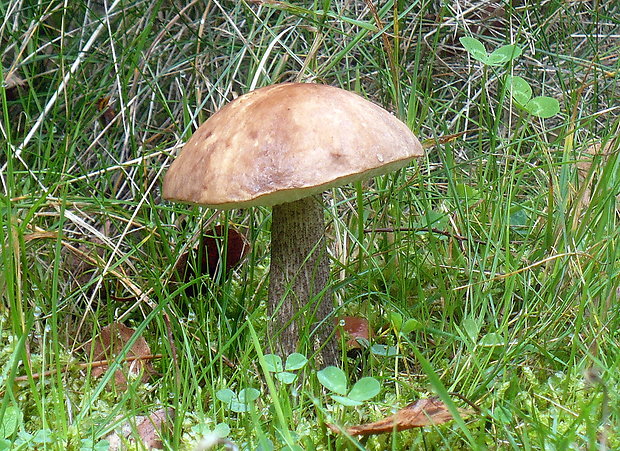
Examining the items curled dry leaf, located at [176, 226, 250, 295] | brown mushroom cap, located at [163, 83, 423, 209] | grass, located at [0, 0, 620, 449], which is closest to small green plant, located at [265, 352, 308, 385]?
grass, located at [0, 0, 620, 449]

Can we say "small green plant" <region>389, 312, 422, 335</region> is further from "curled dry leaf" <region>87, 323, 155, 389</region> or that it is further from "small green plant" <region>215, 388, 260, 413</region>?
"curled dry leaf" <region>87, 323, 155, 389</region>

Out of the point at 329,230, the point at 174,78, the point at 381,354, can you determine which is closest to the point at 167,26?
the point at 174,78

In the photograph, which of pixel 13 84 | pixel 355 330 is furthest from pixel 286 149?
pixel 13 84

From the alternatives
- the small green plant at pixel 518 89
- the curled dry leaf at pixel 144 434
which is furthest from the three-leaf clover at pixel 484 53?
the curled dry leaf at pixel 144 434

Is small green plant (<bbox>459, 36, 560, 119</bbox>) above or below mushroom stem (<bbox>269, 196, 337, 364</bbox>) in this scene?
above

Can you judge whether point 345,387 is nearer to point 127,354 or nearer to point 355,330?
point 355,330

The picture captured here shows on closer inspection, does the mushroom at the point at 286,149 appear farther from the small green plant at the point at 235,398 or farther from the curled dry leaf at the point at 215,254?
the curled dry leaf at the point at 215,254
